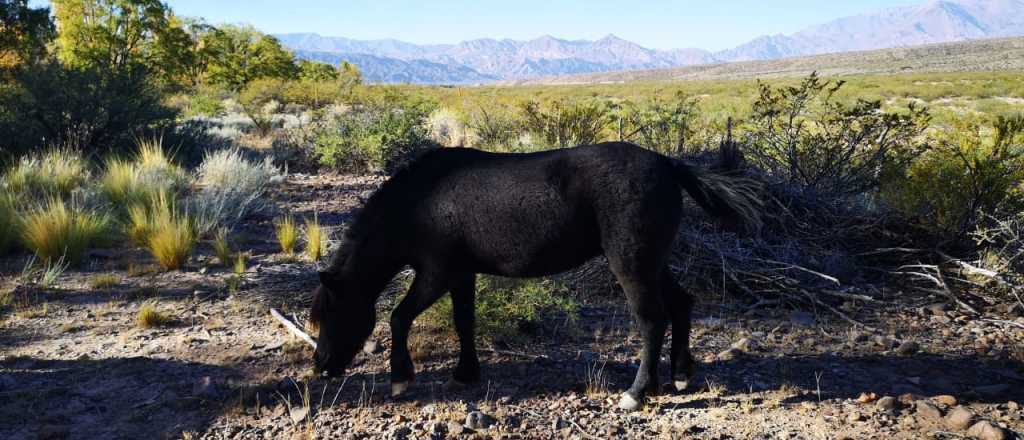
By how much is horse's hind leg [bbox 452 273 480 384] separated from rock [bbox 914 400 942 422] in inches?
105

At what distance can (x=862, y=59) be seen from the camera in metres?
120

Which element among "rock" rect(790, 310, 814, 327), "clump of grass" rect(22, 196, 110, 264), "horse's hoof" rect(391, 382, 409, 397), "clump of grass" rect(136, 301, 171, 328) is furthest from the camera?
"clump of grass" rect(22, 196, 110, 264)

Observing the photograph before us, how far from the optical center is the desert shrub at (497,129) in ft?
44.0

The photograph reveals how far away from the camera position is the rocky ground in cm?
391

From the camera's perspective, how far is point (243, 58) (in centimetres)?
5575

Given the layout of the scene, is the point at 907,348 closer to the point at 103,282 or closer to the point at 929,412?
the point at 929,412

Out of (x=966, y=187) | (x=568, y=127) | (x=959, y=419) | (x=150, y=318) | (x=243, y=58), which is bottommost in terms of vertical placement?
(x=959, y=419)

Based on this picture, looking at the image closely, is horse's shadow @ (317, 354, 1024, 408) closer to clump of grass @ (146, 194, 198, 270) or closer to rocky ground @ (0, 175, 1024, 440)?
rocky ground @ (0, 175, 1024, 440)

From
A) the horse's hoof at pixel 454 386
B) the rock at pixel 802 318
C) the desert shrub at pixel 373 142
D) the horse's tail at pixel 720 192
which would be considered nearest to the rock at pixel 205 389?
the horse's hoof at pixel 454 386

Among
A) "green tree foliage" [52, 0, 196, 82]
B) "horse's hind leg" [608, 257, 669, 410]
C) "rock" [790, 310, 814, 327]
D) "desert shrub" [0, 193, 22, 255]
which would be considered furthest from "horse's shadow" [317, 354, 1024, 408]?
"green tree foliage" [52, 0, 196, 82]

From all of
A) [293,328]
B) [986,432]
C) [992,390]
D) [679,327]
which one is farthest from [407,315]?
[992,390]

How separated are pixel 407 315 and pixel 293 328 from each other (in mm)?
1550

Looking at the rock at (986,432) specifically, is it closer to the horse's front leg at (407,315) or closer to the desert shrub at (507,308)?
the desert shrub at (507,308)

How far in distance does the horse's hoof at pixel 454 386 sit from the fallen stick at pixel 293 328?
1.13 m
